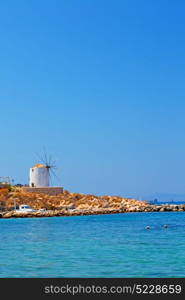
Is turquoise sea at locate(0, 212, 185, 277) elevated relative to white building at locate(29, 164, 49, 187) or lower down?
lower down

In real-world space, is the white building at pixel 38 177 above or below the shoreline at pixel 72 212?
above

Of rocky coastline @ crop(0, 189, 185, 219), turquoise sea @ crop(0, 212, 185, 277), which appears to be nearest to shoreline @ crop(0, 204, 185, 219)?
rocky coastline @ crop(0, 189, 185, 219)

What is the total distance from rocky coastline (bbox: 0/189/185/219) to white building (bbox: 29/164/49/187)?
346 centimetres

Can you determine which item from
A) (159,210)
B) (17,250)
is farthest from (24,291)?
(159,210)

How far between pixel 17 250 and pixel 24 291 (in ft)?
39.8

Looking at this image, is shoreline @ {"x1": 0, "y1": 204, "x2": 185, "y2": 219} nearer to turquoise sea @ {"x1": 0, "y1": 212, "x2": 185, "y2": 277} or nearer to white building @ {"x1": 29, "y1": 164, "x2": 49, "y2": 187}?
white building @ {"x1": 29, "y1": 164, "x2": 49, "y2": 187}

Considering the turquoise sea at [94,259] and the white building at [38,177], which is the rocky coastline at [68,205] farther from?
the turquoise sea at [94,259]

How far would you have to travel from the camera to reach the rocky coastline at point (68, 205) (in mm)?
66250

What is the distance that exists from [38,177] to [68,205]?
8.41 meters

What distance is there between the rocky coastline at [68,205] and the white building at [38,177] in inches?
136

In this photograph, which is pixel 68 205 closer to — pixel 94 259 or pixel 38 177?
pixel 38 177

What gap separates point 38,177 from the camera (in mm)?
79750

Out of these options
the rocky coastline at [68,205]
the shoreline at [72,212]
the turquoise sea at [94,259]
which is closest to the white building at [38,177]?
the rocky coastline at [68,205]

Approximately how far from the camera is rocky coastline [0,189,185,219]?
217ft
